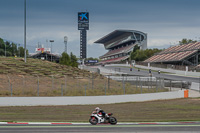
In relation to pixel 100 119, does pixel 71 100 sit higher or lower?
lower

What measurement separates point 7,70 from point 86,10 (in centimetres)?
6720

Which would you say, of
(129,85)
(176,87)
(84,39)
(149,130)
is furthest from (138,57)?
(149,130)

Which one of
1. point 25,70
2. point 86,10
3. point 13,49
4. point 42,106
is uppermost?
Result: point 86,10

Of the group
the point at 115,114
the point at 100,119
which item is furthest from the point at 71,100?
the point at 100,119

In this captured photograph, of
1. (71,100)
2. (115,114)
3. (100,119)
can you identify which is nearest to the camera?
(100,119)

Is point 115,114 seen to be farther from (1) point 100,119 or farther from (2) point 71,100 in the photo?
(2) point 71,100

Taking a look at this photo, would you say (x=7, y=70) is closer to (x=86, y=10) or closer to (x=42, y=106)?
(x=42, y=106)

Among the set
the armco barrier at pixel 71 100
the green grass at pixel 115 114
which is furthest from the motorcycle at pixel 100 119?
the armco barrier at pixel 71 100

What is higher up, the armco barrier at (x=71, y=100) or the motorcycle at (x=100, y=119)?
the motorcycle at (x=100, y=119)

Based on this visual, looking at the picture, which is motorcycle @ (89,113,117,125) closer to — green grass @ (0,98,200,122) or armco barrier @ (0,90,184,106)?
green grass @ (0,98,200,122)

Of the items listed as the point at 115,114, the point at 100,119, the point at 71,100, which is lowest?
the point at 115,114

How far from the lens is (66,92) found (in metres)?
32.3

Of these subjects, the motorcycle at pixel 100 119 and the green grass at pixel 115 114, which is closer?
the motorcycle at pixel 100 119

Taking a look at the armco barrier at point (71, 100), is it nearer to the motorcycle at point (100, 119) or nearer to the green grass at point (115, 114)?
the green grass at point (115, 114)
